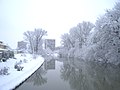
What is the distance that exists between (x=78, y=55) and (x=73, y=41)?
1030 centimetres

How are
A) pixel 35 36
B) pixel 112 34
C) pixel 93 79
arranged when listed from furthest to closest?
1. pixel 35 36
2. pixel 112 34
3. pixel 93 79

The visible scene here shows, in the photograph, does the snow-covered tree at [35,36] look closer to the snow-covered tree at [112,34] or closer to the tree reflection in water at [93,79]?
the snow-covered tree at [112,34]

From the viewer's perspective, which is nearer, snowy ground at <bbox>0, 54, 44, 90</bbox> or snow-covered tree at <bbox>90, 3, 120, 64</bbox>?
snowy ground at <bbox>0, 54, 44, 90</bbox>

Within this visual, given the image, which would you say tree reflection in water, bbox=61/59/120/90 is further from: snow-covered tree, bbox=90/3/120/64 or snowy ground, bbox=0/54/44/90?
snow-covered tree, bbox=90/3/120/64

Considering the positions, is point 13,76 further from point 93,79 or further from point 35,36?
point 35,36

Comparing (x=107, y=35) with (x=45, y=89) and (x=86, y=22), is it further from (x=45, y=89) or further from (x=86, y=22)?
(x=86, y=22)

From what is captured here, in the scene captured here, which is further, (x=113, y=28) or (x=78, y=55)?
(x=78, y=55)

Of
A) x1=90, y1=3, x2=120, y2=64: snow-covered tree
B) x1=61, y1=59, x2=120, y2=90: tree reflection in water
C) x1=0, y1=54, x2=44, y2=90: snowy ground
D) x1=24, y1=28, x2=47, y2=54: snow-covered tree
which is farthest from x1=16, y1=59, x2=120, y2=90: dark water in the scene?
x1=24, y1=28, x2=47, y2=54: snow-covered tree

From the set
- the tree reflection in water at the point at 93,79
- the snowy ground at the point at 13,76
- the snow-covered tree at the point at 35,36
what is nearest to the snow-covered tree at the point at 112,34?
the tree reflection in water at the point at 93,79

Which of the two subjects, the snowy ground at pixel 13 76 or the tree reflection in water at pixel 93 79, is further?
the tree reflection in water at pixel 93 79

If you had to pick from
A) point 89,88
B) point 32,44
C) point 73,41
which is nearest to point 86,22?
point 73,41

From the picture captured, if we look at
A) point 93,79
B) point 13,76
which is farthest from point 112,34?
point 13,76

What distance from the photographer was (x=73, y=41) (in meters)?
64.3

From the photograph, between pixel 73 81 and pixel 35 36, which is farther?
pixel 35 36
